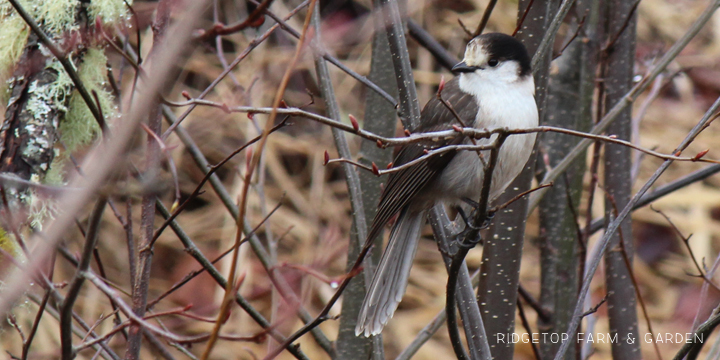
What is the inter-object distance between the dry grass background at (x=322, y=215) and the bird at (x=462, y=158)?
73.1 inches

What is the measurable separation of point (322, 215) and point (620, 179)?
A: 287cm

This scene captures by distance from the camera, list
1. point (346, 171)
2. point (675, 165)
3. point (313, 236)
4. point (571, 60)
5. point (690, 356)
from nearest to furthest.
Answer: point (690, 356), point (346, 171), point (571, 60), point (313, 236), point (675, 165)

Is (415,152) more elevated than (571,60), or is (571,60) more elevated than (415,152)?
(571,60)

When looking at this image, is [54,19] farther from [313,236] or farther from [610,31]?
[313,236]

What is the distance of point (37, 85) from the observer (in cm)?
224

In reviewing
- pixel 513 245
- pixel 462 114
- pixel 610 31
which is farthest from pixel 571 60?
pixel 513 245

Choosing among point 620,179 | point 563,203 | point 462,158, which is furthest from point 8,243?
point 620,179

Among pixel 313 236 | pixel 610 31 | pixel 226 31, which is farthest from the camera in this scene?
pixel 313 236

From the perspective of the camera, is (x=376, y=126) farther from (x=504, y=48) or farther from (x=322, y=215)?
(x=322, y=215)

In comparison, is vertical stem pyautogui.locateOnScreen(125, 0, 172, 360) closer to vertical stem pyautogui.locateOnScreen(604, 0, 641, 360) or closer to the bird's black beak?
the bird's black beak

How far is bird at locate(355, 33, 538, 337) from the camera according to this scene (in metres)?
2.37

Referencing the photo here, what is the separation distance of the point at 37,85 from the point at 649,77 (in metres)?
2.07

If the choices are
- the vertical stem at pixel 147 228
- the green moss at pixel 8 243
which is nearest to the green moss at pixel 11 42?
the green moss at pixel 8 243

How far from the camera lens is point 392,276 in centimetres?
245
